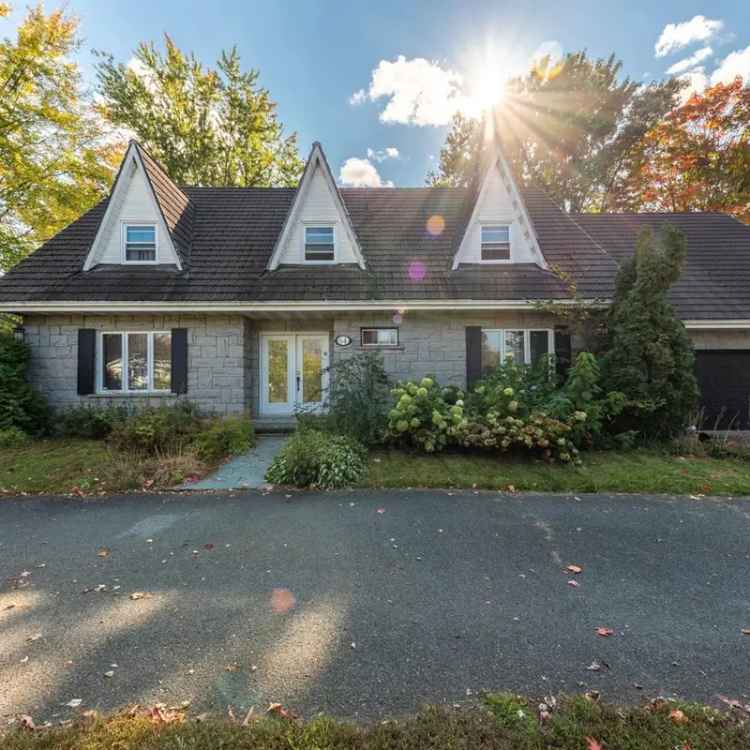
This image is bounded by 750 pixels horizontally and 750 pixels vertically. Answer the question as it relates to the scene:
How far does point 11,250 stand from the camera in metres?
15.3

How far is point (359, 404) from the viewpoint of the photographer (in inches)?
311

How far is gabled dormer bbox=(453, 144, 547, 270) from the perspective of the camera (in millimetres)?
10445

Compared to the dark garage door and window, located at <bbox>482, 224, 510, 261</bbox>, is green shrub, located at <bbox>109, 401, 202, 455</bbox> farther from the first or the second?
the dark garage door

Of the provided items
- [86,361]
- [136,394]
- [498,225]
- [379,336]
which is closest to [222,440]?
[136,394]

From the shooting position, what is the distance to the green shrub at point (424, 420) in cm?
725

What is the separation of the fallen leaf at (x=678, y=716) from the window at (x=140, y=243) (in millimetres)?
11952

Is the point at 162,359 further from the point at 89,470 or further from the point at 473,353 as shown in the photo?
the point at 473,353

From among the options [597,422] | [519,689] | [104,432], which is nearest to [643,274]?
[597,422]

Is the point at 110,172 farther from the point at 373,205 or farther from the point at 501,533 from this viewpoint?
the point at 501,533

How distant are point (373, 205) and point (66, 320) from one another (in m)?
9.26

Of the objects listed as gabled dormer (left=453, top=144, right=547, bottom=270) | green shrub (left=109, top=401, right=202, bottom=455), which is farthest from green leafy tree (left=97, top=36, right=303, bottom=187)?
green shrub (left=109, top=401, right=202, bottom=455)

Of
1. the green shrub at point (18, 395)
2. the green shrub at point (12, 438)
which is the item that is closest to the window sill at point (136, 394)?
the green shrub at point (18, 395)

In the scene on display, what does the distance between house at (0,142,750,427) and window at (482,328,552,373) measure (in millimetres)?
37

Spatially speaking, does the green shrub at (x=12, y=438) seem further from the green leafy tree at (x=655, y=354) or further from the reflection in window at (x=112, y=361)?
the green leafy tree at (x=655, y=354)
